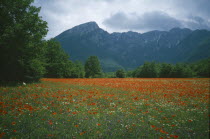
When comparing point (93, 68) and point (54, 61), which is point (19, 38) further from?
point (93, 68)

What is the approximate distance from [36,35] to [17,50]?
354 centimetres

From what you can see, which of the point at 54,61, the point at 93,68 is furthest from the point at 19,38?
the point at 93,68

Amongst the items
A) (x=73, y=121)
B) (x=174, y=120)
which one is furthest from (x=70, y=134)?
(x=174, y=120)

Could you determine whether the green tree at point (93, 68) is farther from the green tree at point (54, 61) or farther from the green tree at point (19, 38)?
the green tree at point (19, 38)

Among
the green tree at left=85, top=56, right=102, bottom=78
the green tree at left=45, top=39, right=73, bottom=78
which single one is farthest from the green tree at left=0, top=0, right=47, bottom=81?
the green tree at left=85, top=56, right=102, bottom=78

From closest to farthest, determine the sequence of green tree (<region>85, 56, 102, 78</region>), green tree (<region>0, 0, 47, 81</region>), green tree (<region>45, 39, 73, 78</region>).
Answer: green tree (<region>0, 0, 47, 81</region>)
green tree (<region>45, 39, 73, 78</region>)
green tree (<region>85, 56, 102, 78</region>)

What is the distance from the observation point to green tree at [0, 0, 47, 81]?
16.6 metres

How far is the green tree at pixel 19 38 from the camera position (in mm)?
16594

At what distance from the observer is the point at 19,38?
1703cm

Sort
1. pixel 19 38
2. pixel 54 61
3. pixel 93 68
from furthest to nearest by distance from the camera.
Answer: pixel 93 68, pixel 54 61, pixel 19 38

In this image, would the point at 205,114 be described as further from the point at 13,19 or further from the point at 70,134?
the point at 13,19

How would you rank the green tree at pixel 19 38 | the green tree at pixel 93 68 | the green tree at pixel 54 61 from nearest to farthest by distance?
the green tree at pixel 19 38
the green tree at pixel 54 61
the green tree at pixel 93 68

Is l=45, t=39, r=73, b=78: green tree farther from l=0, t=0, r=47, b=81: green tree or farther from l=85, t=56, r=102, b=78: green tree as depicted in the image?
l=0, t=0, r=47, b=81: green tree

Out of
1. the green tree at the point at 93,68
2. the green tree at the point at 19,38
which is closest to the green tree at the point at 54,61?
the green tree at the point at 93,68
